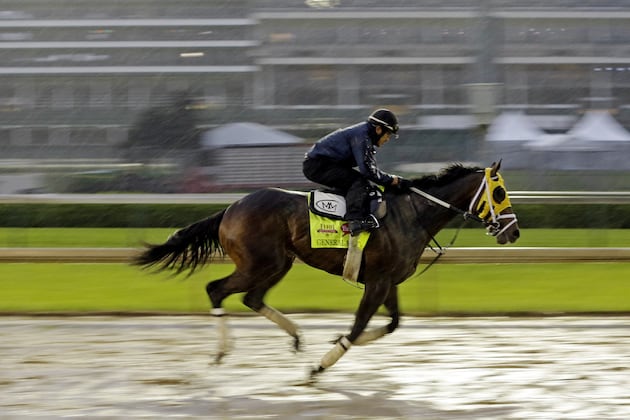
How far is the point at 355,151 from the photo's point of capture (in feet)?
23.6

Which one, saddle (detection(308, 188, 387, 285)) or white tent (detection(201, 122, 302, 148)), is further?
white tent (detection(201, 122, 302, 148))

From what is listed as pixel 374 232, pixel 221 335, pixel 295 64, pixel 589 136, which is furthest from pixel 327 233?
pixel 295 64

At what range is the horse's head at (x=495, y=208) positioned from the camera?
7.25m

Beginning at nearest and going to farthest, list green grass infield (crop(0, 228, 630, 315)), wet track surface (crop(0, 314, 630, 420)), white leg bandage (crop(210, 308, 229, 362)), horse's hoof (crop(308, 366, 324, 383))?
1. wet track surface (crop(0, 314, 630, 420))
2. horse's hoof (crop(308, 366, 324, 383))
3. white leg bandage (crop(210, 308, 229, 362))
4. green grass infield (crop(0, 228, 630, 315))

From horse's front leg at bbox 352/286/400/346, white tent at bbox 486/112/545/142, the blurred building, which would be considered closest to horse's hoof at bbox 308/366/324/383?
horse's front leg at bbox 352/286/400/346

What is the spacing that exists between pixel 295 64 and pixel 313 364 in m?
13.0

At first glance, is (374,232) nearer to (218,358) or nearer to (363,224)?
(363,224)

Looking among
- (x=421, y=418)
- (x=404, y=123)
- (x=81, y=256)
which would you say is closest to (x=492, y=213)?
(x=421, y=418)

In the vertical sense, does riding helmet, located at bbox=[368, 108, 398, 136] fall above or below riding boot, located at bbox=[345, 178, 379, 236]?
above

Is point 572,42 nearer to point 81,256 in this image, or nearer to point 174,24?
point 174,24

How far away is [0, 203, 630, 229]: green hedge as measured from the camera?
16.2m

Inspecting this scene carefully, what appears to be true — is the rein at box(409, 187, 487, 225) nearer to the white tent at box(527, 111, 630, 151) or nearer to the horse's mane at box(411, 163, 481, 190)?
the horse's mane at box(411, 163, 481, 190)

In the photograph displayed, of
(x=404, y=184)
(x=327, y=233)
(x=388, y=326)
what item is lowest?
(x=388, y=326)

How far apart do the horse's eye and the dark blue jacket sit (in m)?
0.71
